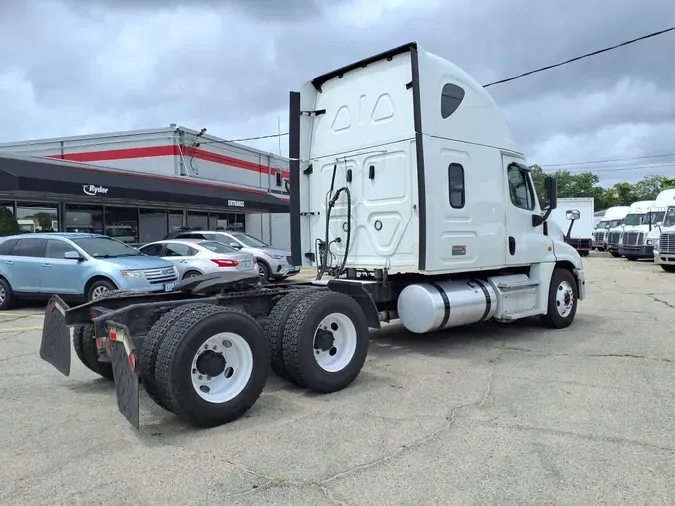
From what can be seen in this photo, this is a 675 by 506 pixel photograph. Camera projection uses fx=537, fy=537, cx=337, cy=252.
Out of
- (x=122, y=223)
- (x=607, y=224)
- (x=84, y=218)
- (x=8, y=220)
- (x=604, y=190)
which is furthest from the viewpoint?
(x=604, y=190)

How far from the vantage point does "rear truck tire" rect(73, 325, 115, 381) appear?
555cm

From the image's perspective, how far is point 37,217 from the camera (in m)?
→ 16.8

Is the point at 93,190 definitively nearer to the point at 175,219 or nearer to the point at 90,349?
the point at 175,219

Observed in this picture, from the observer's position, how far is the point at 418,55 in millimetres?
6297

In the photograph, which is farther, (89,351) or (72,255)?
(72,255)

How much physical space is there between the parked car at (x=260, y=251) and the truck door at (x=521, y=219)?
8313 millimetres

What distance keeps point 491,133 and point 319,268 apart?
9.93ft

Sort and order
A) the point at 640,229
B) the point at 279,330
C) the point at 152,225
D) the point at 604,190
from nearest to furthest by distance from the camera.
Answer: the point at 279,330 → the point at 152,225 → the point at 640,229 → the point at 604,190

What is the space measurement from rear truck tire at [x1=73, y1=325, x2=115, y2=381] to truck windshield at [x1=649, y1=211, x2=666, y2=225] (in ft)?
77.7

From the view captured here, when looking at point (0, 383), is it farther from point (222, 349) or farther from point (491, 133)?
point (491, 133)

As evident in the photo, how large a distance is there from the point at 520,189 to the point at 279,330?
4692mm

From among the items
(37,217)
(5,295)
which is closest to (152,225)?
(37,217)

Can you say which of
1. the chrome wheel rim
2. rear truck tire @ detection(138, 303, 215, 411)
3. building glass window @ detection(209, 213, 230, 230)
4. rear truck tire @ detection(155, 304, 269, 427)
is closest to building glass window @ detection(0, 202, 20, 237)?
building glass window @ detection(209, 213, 230, 230)

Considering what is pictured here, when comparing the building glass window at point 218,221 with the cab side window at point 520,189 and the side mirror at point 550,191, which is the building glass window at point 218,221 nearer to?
the cab side window at point 520,189
